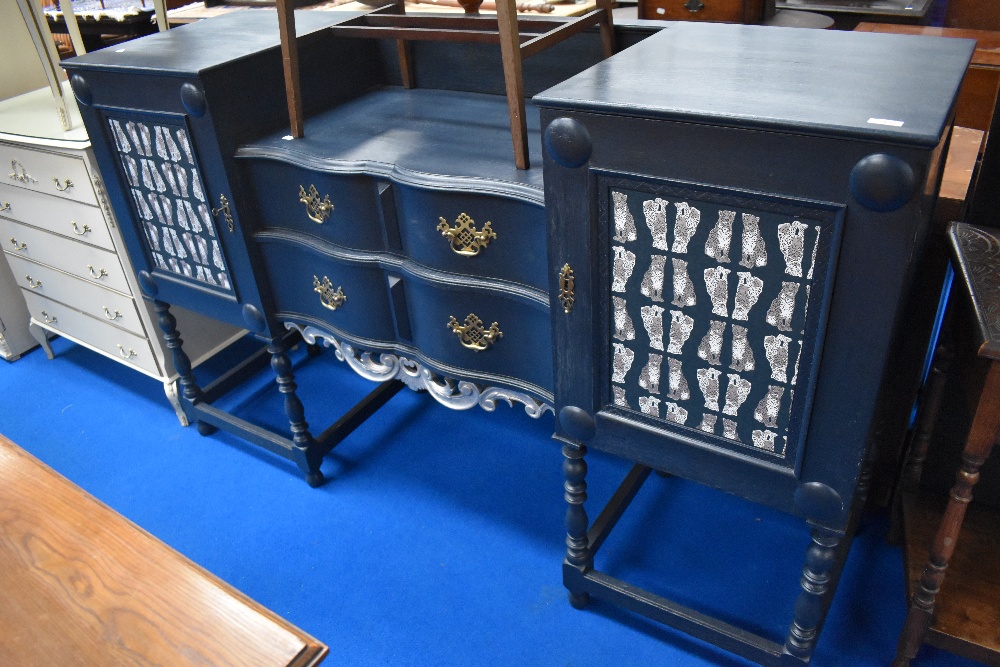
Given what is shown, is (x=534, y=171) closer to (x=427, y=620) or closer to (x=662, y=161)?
(x=662, y=161)

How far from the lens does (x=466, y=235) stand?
1.47m

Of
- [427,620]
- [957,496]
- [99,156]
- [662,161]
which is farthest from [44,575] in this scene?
[957,496]

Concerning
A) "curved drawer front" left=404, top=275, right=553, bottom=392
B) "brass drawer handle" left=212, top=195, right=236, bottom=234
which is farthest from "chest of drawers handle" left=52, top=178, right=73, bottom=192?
"curved drawer front" left=404, top=275, right=553, bottom=392

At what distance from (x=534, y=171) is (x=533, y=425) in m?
1.10

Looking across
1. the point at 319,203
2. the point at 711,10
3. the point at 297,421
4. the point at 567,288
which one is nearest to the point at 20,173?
the point at 297,421

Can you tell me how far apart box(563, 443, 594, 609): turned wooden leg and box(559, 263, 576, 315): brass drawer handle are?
0.34 m

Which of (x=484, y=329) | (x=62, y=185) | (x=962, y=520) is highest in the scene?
(x=62, y=185)

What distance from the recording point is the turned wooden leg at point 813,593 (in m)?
1.35

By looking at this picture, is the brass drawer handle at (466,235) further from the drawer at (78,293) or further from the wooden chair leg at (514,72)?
the drawer at (78,293)

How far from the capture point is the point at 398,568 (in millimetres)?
1912

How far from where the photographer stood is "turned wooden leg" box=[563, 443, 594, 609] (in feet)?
5.16

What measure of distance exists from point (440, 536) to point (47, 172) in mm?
1519

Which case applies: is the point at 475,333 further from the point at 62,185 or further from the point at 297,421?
the point at 62,185

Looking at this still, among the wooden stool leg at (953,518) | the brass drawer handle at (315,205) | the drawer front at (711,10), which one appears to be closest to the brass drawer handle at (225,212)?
the brass drawer handle at (315,205)
